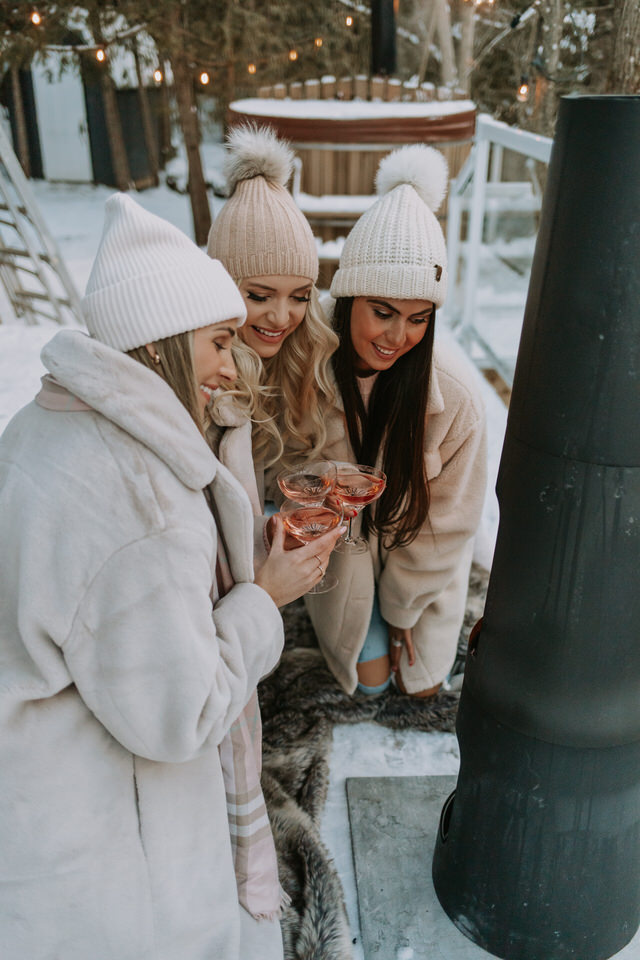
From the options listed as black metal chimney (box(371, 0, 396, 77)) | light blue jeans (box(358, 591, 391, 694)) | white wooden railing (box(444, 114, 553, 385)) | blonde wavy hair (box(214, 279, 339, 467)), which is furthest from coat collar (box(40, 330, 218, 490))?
black metal chimney (box(371, 0, 396, 77))

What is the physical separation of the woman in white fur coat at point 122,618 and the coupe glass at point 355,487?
1.64ft

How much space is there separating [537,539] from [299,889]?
1135 millimetres

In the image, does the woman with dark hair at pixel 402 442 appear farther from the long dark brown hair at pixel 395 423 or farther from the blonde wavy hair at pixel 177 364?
the blonde wavy hair at pixel 177 364

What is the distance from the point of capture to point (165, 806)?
142 centimetres

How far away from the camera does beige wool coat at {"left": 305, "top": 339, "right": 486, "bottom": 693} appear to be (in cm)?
241

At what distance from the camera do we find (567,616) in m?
1.42

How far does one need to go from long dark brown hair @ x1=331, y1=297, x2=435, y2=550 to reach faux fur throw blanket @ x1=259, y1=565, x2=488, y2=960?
590mm

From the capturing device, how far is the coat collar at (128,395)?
1.23 metres

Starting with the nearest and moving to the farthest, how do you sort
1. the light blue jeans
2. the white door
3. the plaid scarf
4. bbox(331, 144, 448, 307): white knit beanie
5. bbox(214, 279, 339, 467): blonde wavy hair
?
the plaid scarf → bbox(331, 144, 448, 307): white knit beanie → bbox(214, 279, 339, 467): blonde wavy hair → the light blue jeans → the white door

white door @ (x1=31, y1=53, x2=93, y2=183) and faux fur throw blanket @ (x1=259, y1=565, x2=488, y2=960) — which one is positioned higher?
white door @ (x1=31, y1=53, x2=93, y2=183)

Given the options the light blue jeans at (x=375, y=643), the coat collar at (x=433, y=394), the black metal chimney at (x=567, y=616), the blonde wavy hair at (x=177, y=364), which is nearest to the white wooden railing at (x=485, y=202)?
A: the light blue jeans at (x=375, y=643)

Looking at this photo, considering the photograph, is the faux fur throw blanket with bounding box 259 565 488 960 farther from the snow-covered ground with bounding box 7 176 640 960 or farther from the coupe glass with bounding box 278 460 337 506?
the coupe glass with bounding box 278 460 337 506

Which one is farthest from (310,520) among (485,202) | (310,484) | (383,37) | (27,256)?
(383,37)

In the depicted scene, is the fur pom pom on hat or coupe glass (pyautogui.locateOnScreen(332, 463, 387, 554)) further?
the fur pom pom on hat
